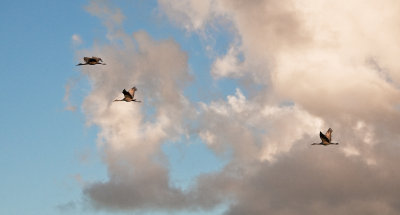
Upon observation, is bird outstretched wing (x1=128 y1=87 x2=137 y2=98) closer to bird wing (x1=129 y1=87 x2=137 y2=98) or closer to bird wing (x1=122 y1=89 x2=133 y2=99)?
bird wing (x1=129 y1=87 x2=137 y2=98)

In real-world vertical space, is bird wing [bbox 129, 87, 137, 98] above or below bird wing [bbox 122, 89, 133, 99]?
above

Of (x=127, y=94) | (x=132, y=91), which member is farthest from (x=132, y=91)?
(x=127, y=94)

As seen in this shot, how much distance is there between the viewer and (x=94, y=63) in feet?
591

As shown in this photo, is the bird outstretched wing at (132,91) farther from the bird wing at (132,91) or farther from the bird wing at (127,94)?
the bird wing at (127,94)

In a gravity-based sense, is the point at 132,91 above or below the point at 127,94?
above

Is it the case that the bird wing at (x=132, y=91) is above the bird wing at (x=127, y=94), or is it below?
above

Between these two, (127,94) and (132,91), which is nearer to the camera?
(127,94)

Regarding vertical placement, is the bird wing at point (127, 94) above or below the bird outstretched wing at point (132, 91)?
below

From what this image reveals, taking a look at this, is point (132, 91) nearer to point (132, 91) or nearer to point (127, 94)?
point (132, 91)

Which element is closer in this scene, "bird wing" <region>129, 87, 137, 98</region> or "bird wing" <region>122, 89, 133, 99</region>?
"bird wing" <region>122, 89, 133, 99</region>

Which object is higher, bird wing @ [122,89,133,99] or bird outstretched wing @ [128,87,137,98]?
bird outstretched wing @ [128,87,137,98]

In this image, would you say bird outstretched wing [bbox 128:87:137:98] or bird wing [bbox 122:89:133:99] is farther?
bird outstretched wing [bbox 128:87:137:98]

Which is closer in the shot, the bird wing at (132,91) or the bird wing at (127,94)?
the bird wing at (127,94)

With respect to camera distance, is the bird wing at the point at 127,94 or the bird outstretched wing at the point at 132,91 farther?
the bird outstretched wing at the point at 132,91
